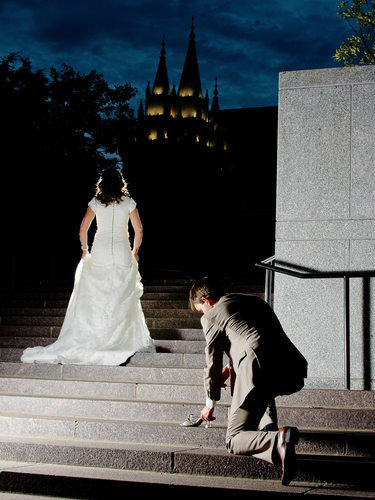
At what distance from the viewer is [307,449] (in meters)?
4.94

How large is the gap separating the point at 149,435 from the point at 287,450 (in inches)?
68.3

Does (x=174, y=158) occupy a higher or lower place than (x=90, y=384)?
higher

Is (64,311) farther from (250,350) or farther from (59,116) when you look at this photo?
(59,116)

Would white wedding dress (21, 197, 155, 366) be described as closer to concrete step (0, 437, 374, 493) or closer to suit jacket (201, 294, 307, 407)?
concrete step (0, 437, 374, 493)

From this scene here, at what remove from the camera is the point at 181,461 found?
15.4 ft

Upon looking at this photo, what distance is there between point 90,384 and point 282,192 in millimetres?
2977

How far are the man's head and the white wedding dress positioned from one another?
99.1 inches

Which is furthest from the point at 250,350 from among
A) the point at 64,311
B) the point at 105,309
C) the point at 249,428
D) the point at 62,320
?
the point at 64,311

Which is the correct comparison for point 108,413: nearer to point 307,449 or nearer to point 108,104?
point 307,449

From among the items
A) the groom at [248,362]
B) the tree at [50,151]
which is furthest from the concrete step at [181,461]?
the tree at [50,151]

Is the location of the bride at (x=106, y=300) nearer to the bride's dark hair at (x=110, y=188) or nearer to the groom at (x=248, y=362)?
the bride's dark hair at (x=110, y=188)

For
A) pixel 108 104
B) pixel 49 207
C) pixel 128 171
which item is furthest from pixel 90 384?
pixel 128 171

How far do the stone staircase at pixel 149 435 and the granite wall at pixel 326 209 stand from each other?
82cm

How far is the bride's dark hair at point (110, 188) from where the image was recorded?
7.54m
